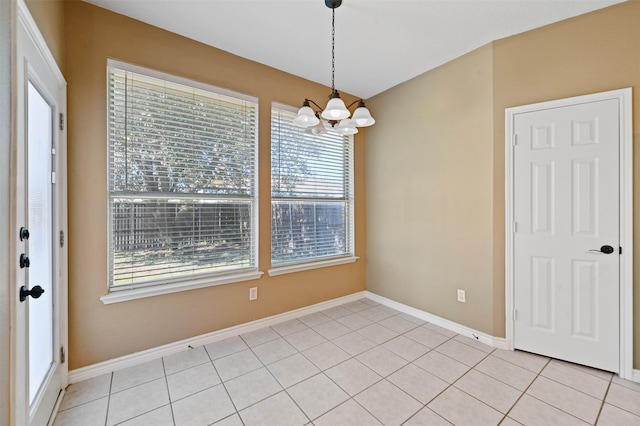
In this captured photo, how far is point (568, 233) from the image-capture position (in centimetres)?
216

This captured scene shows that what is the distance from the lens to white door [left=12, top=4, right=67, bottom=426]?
1162 mm

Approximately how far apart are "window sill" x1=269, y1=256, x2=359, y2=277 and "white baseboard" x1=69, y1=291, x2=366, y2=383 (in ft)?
1.57

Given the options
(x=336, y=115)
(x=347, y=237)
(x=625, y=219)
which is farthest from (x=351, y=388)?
(x=625, y=219)

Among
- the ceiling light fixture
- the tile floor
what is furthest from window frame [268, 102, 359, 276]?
the ceiling light fixture

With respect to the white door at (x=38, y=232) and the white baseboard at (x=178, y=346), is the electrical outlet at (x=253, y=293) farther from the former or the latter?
the white door at (x=38, y=232)

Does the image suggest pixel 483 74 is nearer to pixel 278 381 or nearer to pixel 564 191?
pixel 564 191

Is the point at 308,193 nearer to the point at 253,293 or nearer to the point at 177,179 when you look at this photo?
the point at 253,293

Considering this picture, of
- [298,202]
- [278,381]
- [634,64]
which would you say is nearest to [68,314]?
[278,381]

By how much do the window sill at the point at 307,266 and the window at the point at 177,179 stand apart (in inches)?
9.9

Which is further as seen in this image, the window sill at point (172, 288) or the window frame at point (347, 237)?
the window frame at point (347, 237)

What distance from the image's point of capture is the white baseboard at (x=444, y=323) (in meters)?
2.44

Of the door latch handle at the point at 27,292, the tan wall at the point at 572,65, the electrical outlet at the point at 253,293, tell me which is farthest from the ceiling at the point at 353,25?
the electrical outlet at the point at 253,293

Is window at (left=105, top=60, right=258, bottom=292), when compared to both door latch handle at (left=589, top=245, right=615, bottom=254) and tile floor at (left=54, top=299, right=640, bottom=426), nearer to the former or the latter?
tile floor at (left=54, top=299, right=640, bottom=426)

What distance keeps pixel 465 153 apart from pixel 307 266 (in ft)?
6.97
